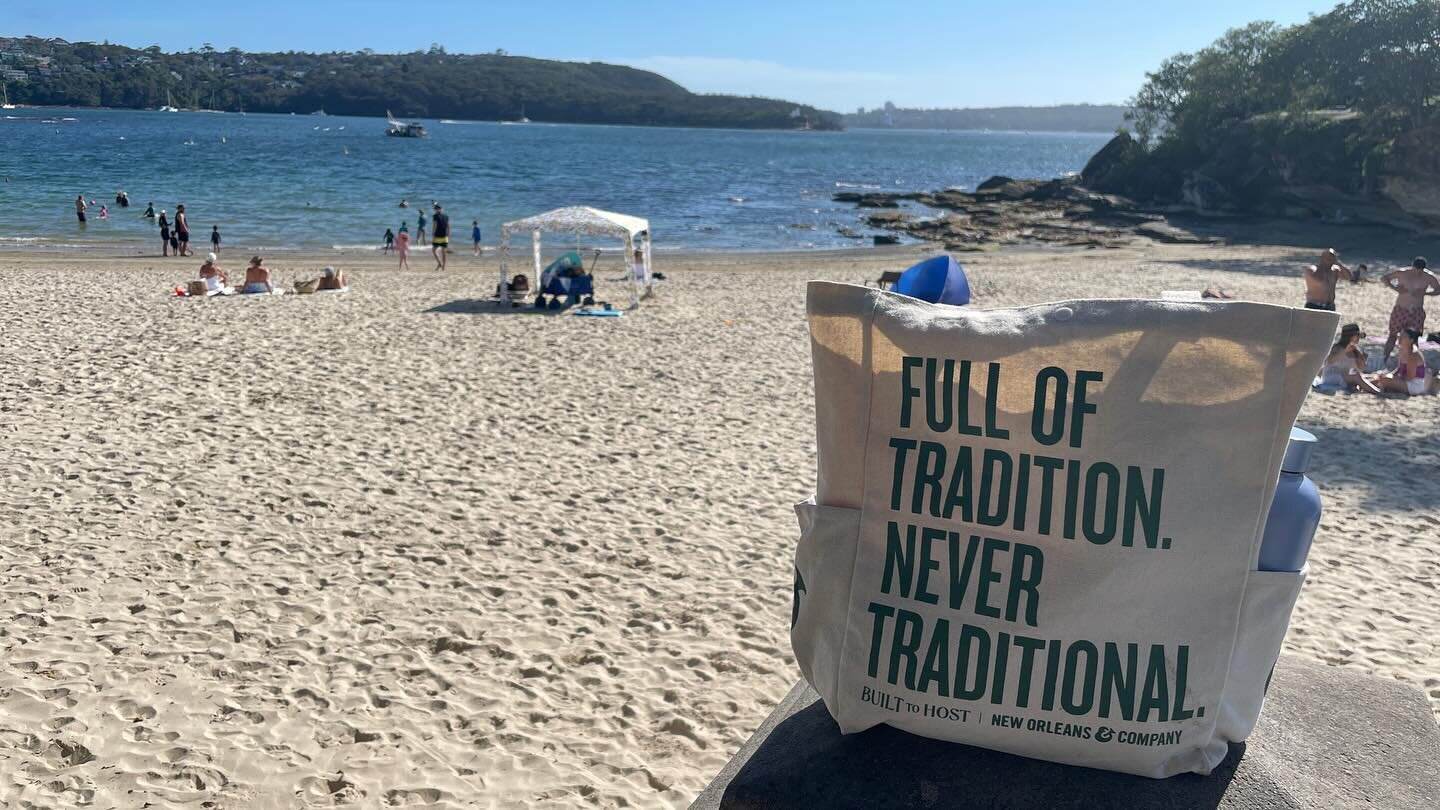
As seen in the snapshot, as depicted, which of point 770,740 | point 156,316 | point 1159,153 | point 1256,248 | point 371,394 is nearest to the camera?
point 770,740

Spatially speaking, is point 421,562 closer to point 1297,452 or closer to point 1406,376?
point 1297,452

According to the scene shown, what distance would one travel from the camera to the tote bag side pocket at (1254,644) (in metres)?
2.17

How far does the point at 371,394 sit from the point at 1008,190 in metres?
48.0

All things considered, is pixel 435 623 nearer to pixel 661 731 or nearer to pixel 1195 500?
pixel 661 731

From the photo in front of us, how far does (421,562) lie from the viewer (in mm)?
6340

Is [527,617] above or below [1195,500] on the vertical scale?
below

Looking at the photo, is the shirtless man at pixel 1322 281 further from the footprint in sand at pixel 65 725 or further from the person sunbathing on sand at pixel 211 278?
the person sunbathing on sand at pixel 211 278

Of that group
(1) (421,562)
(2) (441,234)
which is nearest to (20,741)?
(1) (421,562)

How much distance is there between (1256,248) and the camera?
32719mm

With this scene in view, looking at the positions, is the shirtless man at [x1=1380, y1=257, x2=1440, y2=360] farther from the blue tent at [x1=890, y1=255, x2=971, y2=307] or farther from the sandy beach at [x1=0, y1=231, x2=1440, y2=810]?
the blue tent at [x1=890, y1=255, x2=971, y2=307]

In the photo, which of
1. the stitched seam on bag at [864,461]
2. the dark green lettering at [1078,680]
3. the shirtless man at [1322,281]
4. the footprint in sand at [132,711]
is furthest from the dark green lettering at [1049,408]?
the shirtless man at [1322,281]

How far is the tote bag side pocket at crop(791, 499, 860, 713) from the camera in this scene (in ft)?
7.57

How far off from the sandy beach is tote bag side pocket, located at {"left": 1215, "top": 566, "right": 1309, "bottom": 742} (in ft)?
8.13

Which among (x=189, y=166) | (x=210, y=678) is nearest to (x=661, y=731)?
(x=210, y=678)
